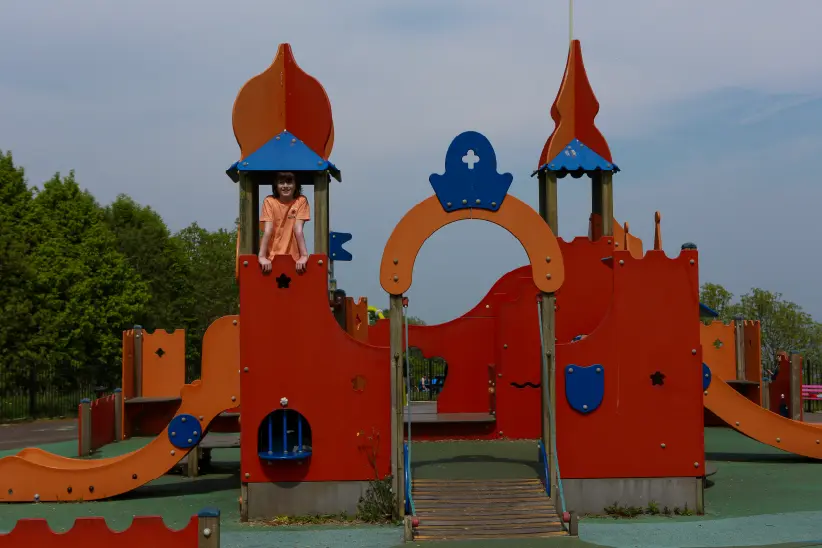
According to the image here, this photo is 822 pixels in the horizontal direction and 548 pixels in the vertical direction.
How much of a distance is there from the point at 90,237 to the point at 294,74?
28432 millimetres

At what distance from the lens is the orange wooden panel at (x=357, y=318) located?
17.3 metres

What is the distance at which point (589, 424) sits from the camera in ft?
41.9

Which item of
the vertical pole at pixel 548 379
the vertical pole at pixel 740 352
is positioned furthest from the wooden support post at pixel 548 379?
the vertical pole at pixel 740 352

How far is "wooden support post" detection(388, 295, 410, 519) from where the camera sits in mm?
12227

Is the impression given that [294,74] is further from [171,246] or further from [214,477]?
[171,246]

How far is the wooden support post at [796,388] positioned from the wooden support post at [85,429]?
16109 mm

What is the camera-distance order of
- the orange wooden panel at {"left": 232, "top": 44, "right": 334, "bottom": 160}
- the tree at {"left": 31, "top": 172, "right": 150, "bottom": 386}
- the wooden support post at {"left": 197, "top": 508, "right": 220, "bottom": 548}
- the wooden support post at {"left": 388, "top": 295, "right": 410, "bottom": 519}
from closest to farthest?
the wooden support post at {"left": 197, "top": 508, "right": 220, "bottom": 548} < the wooden support post at {"left": 388, "top": 295, "right": 410, "bottom": 519} < the orange wooden panel at {"left": 232, "top": 44, "right": 334, "bottom": 160} < the tree at {"left": 31, "top": 172, "right": 150, "bottom": 386}

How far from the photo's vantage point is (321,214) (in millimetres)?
13641

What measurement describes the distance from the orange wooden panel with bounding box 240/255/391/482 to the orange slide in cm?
117

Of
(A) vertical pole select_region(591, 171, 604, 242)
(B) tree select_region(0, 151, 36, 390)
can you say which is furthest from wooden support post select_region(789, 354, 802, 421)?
(B) tree select_region(0, 151, 36, 390)

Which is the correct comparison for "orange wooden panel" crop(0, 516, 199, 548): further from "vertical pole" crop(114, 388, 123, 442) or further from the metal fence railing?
the metal fence railing

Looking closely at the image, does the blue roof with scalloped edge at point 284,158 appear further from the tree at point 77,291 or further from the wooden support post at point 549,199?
the tree at point 77,291

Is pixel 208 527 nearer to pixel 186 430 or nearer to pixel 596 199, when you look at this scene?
pixel 186 430

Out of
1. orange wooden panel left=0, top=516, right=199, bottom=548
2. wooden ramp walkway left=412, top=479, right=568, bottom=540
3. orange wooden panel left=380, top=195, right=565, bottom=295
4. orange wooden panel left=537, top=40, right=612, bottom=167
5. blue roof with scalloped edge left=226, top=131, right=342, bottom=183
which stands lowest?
wooden ramp walkway left=412, top=479, right=568, bottom=540
